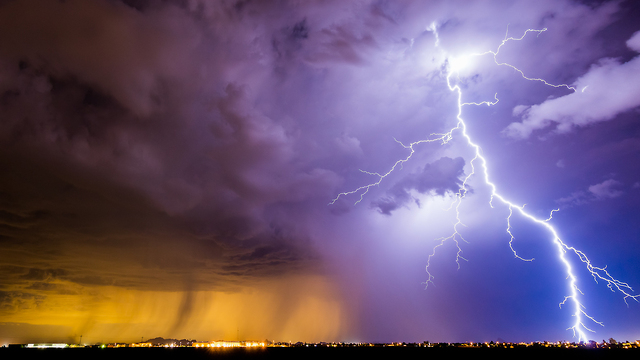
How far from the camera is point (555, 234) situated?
1983 inches

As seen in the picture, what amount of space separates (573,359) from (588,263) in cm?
4557

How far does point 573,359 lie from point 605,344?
143 metres

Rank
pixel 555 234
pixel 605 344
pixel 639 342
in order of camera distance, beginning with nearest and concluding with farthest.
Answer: pixel 555 234 → pixel 639 342 → pixel 605 344

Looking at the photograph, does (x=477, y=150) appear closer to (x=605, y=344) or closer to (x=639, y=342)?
(x=639, y=342)

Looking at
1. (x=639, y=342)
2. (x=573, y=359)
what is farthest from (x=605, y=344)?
(x=573, y=359)

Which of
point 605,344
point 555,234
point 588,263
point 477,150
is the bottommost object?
point 605,344

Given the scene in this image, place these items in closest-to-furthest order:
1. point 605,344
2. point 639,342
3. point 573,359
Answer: point 573,359
point 639,342
point 605,344

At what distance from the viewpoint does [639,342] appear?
520 ft

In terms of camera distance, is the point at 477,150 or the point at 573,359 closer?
the point at 477,150

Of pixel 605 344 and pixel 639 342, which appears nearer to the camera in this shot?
pixel 639 342

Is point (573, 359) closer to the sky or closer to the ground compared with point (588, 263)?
closer to the ground

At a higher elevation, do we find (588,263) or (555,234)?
(555,234)

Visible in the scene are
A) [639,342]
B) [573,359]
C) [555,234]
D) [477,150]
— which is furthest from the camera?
[639,342]

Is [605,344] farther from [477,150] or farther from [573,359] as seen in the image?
[477,150]
